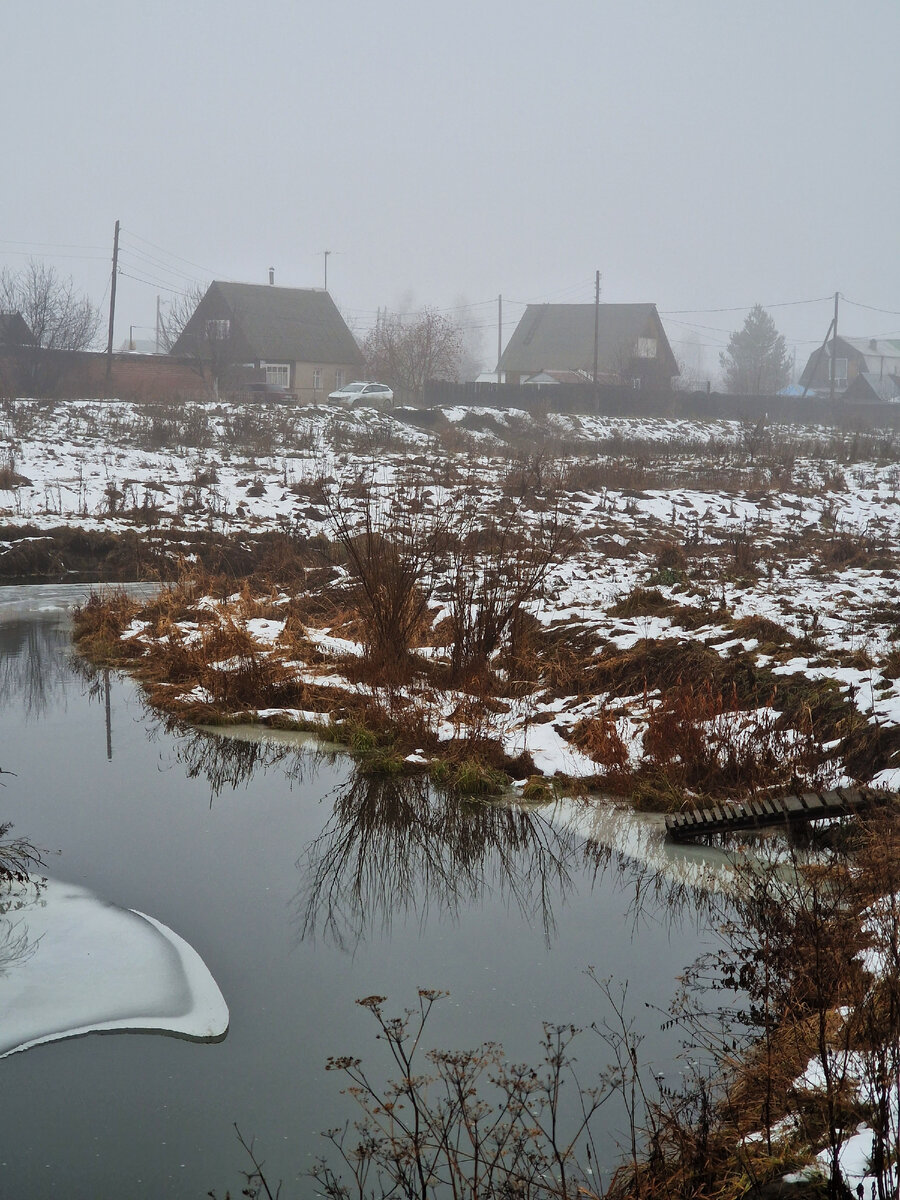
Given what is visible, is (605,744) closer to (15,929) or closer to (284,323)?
(15,929)

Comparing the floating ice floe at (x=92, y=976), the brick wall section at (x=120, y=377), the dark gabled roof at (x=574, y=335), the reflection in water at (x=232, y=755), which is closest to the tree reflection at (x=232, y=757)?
the reflection in water at (x=232, y=755)

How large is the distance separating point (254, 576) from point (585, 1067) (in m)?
11.9

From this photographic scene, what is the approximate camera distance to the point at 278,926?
5.60 metres

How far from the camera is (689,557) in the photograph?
1612cm

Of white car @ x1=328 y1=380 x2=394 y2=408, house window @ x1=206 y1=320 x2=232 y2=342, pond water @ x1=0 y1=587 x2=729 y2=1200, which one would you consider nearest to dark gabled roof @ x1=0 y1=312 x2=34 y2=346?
house window @ x1=206 y1=320 x2=232 y2=342

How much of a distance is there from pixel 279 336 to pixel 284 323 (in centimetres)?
142

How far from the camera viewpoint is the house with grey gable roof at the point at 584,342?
61281 millimetres

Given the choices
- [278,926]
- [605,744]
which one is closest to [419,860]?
[278,926]

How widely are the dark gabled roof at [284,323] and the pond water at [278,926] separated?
45.1m

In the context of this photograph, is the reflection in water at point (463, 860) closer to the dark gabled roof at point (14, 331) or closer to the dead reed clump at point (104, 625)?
the dead reed clump at point (104, 625)

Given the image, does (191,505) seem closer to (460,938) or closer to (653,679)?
(653,679)

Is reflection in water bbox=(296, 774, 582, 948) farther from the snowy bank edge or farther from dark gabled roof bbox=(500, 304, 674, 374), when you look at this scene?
dark gabled roof bbox=(500, 304, 674, 374)

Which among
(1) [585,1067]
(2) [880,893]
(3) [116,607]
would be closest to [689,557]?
(3) [116,607]

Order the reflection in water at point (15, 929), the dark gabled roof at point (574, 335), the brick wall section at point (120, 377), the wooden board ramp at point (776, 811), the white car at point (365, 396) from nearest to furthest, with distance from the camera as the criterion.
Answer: the reflection in water at point (15, 929) → the wooden board ramp at point (776, 811) → the brick wall section at point (120, 377) → the white car at point (365, 396) → the dark gabled roof at point (574, 335)
